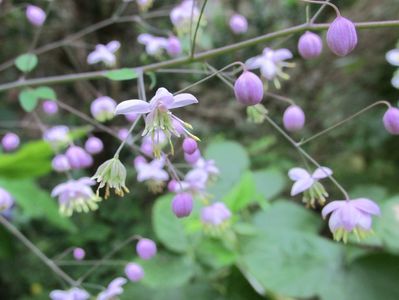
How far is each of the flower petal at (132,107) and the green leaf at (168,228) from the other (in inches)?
34.4

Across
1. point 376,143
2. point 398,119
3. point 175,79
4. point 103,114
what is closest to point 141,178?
point 103,114

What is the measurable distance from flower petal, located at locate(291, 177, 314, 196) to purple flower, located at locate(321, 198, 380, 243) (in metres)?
0.06

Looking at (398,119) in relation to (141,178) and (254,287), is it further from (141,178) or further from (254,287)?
(254,287)

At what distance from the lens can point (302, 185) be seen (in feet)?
2.92

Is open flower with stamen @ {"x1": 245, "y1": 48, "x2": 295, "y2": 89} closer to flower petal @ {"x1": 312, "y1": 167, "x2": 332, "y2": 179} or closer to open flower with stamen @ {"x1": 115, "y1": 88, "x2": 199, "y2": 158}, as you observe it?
flower petal @ {"x1": 312, "y1": 167, "x2": 332, "y2": 179}

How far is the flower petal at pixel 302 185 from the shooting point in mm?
881

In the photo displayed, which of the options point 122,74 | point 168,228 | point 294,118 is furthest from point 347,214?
point 168,228

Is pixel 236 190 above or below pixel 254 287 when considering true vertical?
above

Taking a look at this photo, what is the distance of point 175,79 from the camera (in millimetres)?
2127

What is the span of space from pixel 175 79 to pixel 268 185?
25.2 inches

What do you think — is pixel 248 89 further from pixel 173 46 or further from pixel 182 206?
pixel 173 46

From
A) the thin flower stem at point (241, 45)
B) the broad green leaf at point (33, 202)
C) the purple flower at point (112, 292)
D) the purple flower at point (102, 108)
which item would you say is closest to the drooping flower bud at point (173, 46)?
the purple flower at point (102, 108)

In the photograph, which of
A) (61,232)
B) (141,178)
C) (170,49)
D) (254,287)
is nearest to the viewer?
(141,178)

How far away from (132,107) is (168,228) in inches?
35.8
